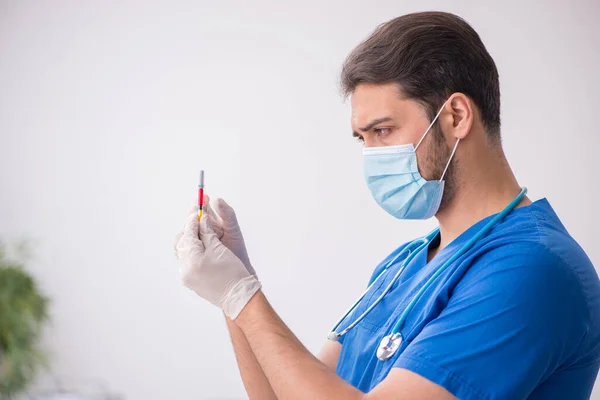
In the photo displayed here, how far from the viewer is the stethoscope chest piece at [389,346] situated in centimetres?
99

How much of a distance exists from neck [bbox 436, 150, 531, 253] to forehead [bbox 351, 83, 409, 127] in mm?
157

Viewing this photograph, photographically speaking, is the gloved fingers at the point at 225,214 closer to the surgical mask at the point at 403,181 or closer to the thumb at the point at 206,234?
the thumb at the point at 206,234

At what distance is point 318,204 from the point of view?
2.72m

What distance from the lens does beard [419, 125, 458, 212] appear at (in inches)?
41.8

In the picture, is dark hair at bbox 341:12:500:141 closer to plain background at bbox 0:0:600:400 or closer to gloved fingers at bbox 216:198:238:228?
gloved fingers at bbox 216:198:238:228

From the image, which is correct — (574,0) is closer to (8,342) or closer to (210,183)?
(210,183)

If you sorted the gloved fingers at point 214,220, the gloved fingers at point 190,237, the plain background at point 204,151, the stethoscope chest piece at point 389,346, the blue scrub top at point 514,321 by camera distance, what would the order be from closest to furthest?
the blue scrub top at point 514,321 → the stethoscope chest piece at point 389,346 → the gloved fingers at point 190,237 → the gloved fingers at point 214,220 → the plain background at point 204,151

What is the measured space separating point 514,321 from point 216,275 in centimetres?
48

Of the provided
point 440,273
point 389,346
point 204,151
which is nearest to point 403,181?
point 440,273

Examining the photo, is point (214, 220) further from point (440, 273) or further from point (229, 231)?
point (440, 273)

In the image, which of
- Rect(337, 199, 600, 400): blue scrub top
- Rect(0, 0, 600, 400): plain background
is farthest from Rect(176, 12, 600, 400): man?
Rect(0, 0, 600, 400): plain background

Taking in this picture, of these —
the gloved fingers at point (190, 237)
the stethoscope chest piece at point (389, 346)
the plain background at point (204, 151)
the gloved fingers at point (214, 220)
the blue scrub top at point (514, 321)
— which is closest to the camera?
the blue scrub top at point (514, 321)

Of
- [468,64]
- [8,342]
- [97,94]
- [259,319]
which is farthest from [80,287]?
[468,64]

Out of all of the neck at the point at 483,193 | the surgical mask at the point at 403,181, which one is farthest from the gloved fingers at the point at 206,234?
the neck at the point at 483,193
